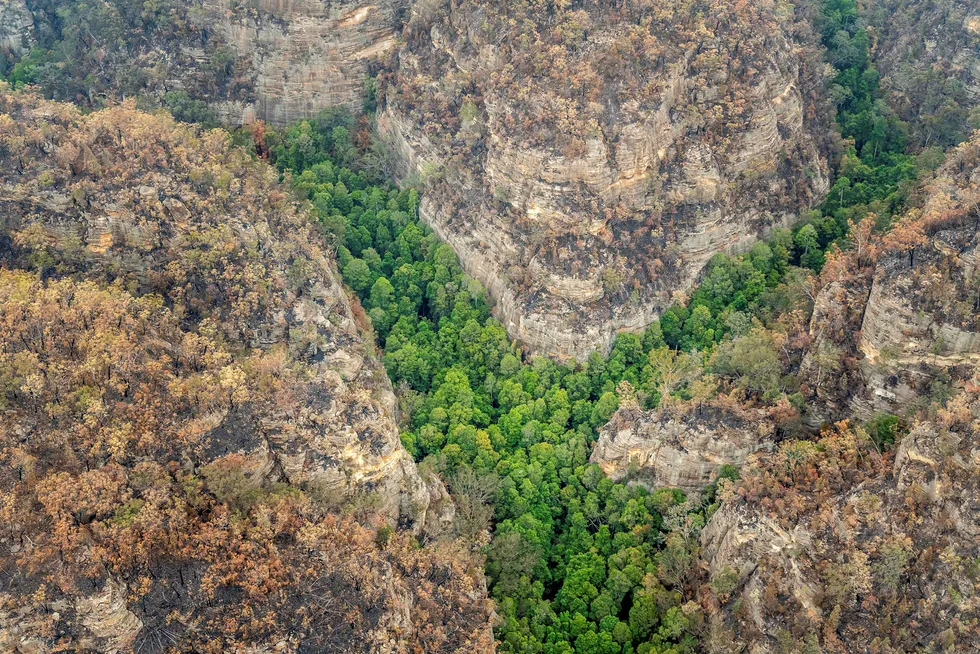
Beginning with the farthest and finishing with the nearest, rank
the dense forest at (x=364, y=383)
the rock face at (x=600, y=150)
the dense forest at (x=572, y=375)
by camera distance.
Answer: the rock face at (x=600, y=150)
the dense forest at (x=572, y=375)
the dense forest at (x=364, y=383)

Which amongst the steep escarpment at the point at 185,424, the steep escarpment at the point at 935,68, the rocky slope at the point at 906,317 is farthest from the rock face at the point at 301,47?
the rocky slope at the point at 906,317

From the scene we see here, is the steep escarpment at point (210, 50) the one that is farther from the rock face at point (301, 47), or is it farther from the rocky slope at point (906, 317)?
the rocky slope at point (906, 317)

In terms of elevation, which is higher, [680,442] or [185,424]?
[185,424]

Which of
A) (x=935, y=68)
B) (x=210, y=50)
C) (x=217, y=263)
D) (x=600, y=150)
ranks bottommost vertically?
(x=217, y=263)

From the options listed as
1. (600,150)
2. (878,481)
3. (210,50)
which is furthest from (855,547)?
(210,50)

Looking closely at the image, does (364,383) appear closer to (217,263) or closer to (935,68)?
(217,263)

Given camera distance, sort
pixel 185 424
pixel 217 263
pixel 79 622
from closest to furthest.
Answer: pixel 79 622 → pixel 185 424 → pixel 217 263
